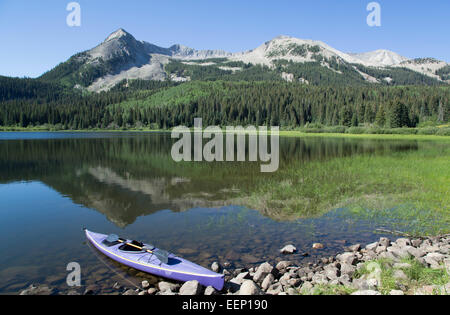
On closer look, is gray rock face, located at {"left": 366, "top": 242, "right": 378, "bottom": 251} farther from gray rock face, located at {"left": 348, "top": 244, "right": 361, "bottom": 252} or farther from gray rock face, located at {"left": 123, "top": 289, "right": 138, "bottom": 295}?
gray rock face, located at {"left": 123, "top": 289, "right": 138, "bottom": 295}

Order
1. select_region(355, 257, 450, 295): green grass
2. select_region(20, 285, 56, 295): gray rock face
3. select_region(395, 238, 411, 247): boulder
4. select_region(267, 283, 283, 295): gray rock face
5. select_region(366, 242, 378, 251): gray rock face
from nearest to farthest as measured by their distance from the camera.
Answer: select_region(355, 257, 450, 295): green grass < select_region(267, 283, 283, 295): gray rock face < select_region(20, 285, 56, 295): gray rock face < select_region(366, 242, 378, 251): gray rock face < select_region(395, 238, 411, 247): boulder

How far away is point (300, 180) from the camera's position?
28531 millimetres

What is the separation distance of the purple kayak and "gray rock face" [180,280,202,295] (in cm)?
37

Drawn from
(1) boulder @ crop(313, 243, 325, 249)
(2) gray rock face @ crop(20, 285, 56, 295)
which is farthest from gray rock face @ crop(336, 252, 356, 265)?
(2) gray rock face @ crop(20, 285, 56, 295)

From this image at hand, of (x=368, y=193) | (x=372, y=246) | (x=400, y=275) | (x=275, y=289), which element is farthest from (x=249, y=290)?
(x=368, y=193)

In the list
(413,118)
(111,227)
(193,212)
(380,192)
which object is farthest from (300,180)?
(413,118)

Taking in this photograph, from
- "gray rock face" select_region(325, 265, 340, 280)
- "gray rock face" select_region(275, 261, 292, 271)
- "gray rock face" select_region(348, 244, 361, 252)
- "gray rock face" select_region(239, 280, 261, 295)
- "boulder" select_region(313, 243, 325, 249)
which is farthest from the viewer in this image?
"boulder" select_region(313, 243, 325, 249)

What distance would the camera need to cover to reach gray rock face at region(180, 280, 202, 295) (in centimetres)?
975

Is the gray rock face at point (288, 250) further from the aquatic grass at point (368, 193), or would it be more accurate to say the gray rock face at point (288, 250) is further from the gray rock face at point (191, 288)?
the aquatic grass at point (368, 193)

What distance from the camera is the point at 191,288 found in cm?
984

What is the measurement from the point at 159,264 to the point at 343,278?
21.3ft

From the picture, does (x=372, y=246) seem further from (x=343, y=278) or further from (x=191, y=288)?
(x=191, y=288)

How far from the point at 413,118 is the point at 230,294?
173194 mm
